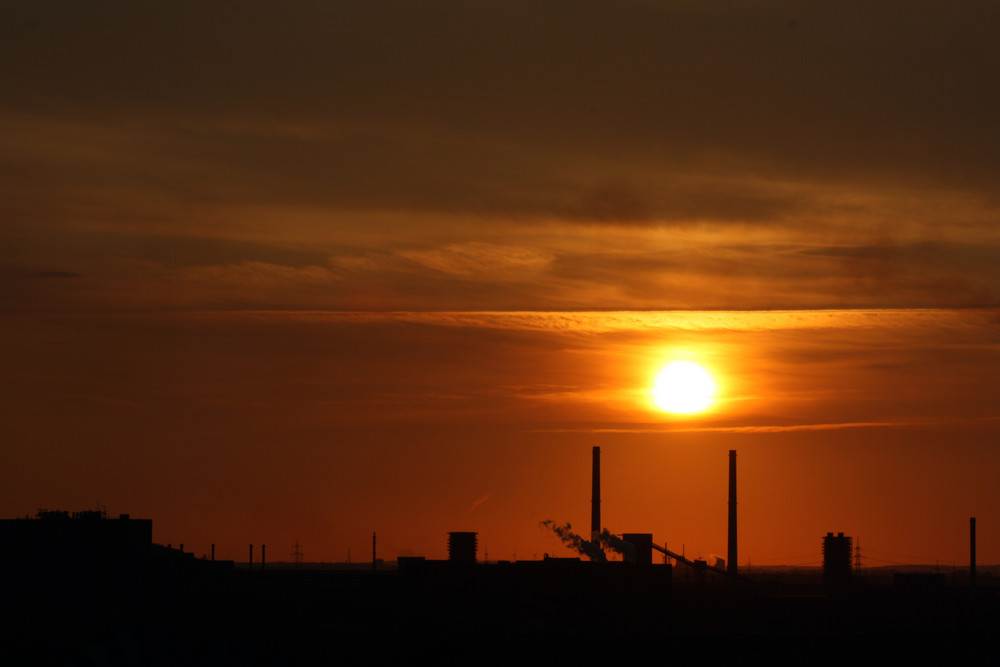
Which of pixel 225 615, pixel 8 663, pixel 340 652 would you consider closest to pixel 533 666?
pixel 340 652

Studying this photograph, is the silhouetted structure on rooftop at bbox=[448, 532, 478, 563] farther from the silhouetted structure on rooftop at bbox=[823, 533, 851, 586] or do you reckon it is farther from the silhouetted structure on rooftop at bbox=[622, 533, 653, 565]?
the silhouetted structure on rooftop at bbox=[823, 533, 851, 586]

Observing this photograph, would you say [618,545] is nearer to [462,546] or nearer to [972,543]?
[462,546]

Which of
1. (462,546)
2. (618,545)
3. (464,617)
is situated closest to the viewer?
(464,617)

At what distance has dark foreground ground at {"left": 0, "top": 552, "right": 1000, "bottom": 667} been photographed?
240ft

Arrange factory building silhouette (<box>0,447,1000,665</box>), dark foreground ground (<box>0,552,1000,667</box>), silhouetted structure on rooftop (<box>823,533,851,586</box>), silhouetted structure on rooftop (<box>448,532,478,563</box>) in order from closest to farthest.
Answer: dark foreground ground (<box>0,552,1000,667</box>), factory building silhouette (<box>0,447,1000,665</box>), silhouetted structure on rooftop (<box>448,532,478,563</box>), silhouetted structure on rooftop (<box>823,533,851,586</box>)

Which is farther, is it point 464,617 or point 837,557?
point 837,557

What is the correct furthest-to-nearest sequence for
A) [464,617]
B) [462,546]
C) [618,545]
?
[618,545], [462,546], [464,617]

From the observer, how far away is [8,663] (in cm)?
6794

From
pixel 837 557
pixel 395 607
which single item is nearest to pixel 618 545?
pixel 837 557

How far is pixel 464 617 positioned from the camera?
100625 millimetres

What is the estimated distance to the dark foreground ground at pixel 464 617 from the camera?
73.2 meters

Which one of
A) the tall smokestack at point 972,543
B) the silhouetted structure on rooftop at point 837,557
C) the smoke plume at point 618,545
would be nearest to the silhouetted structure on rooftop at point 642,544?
the smoke plume at point 618,545

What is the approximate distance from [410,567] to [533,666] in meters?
53.7

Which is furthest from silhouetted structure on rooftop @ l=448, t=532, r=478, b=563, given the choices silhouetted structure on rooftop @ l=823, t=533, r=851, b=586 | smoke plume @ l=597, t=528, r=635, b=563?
silhouetted structure on rooftop @ l=823, t=533, r=851, b=586
